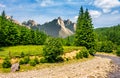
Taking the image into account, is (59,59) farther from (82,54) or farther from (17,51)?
(17,51)

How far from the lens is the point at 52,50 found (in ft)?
220

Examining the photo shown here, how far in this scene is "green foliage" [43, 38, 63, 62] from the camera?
6705 cm

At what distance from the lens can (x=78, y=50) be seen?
8600 cm

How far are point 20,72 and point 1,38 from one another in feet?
122

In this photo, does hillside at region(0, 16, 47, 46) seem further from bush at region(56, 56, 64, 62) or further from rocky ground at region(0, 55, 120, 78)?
rocky ground at region(0, 55, 120, 78)

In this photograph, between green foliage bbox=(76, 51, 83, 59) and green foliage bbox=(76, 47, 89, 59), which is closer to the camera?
green foliage bbox=(76, 51, 83, 59)

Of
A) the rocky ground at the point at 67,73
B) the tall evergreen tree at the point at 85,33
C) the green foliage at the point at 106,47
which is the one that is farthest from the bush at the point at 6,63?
the green foliage at the point at 106,47

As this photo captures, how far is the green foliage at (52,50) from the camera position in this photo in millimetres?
67050

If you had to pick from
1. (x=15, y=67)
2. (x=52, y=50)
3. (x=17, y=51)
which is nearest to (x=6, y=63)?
(x=15, y=67)

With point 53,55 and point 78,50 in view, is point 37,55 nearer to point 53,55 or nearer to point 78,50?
point 53,55

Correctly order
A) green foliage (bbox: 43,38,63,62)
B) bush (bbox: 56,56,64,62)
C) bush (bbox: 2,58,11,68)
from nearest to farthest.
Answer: bush (bbox: 2,58,11,68) → green foliage (bbox: 43,38,63,62) → bush (bbox: 56,56,64,62)

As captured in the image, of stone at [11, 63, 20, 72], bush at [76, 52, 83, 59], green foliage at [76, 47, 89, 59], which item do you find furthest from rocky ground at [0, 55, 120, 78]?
green foliage at [76, 47, 89, 59]

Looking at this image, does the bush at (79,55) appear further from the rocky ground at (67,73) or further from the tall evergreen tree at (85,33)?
the rocky ground at (67,73)

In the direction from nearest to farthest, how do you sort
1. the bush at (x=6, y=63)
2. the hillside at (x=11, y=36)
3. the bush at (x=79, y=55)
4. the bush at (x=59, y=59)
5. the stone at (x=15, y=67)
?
→ the stone at (x=15, y=67), the bush at (x=6, y=63), the bush at (x=59, y=59), the bush at (x=79, y=55), the hillside at (x=11, y=36)
